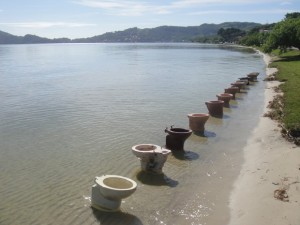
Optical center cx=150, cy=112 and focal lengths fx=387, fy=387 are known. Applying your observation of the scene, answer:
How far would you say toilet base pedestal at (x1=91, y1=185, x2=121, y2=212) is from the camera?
1186cm

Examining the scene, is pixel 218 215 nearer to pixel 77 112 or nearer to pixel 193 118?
pixel 193 118

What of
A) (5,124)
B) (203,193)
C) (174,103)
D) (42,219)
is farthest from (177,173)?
(174,103)

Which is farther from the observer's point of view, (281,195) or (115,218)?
(281,195)

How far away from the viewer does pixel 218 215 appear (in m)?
11.9

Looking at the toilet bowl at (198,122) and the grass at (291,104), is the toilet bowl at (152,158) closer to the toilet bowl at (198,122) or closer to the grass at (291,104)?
the toilet bowl at (198,122)

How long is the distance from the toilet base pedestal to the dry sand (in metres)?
3.48

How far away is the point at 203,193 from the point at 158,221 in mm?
2575

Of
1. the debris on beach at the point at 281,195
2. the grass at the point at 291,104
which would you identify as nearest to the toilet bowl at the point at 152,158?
the debris on beach at the point at 281,195

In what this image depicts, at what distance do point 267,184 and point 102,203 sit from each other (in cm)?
588

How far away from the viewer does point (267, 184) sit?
1367cm

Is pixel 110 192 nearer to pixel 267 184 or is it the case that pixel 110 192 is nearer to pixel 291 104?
pixel 267 184

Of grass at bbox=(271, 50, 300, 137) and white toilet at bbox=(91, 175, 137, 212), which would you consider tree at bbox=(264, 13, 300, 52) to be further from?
white toilet at bbox=(91, 175, 137, 212)

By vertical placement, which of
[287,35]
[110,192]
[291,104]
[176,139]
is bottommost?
[176,139]

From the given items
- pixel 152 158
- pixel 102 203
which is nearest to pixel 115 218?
pixel 102 203
